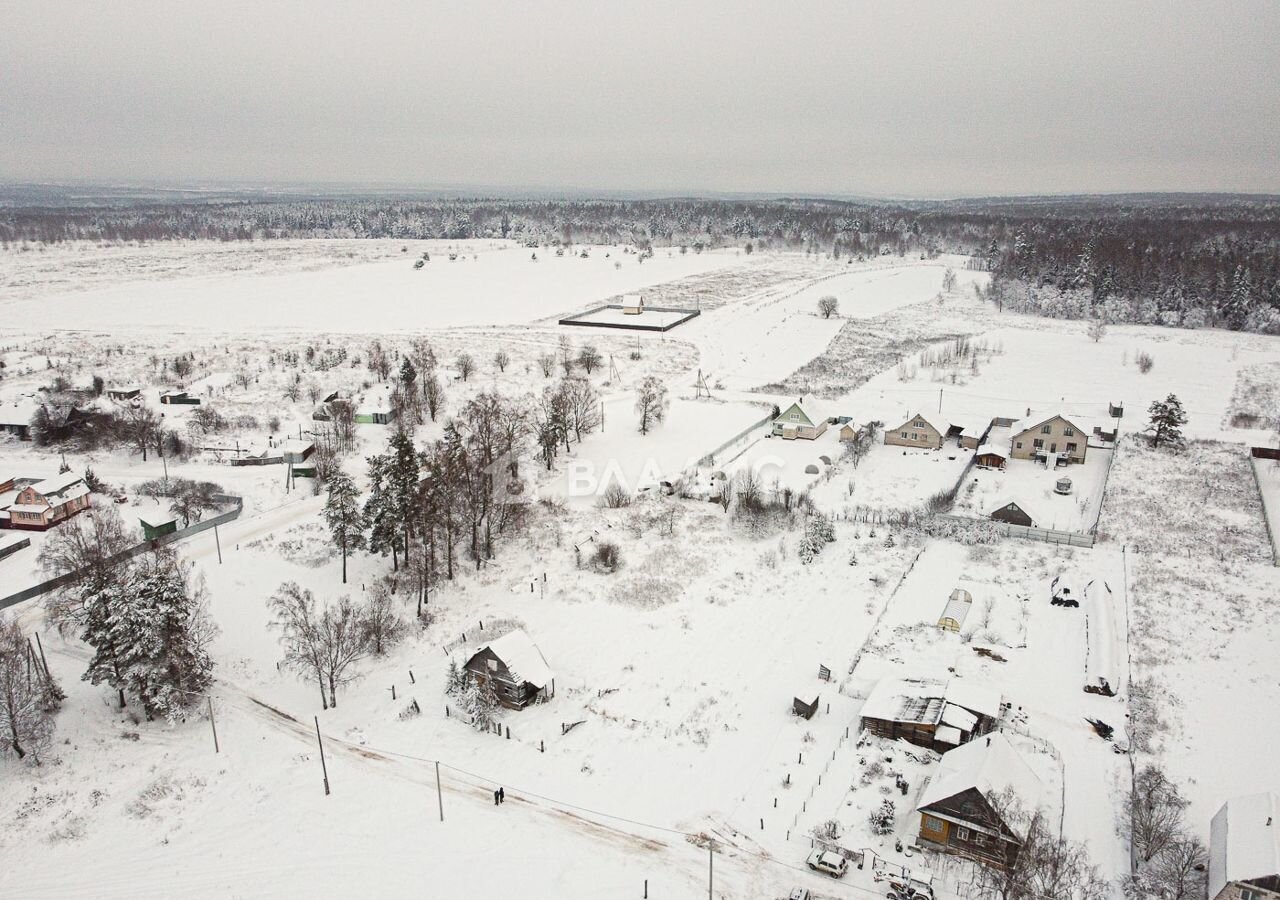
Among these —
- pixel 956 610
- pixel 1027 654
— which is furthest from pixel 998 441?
pixel 1027 654

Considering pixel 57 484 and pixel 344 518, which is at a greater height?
pixel 344 518

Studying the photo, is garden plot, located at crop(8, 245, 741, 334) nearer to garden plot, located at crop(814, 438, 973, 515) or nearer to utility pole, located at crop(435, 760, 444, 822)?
garden plot, located at crop(814, 438, 973, 515)

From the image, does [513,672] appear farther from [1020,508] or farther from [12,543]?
[12,543]

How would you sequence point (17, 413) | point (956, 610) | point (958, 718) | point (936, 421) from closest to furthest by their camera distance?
point (958, 718)
point (956, 610)
point (17, 413)
point (936, 421)


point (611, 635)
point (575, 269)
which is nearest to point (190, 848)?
point (611, 635)

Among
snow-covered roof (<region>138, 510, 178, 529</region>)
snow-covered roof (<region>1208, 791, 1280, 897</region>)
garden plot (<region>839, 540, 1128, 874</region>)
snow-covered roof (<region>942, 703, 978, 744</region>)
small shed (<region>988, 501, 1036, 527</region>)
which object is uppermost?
small shed (<region>988, 501, 1036, 527</region>)

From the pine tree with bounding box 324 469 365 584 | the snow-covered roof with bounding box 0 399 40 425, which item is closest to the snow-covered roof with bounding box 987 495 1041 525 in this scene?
the pine tree with bounding box 324 469 365 584

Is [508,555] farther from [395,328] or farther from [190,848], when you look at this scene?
[395,328]
